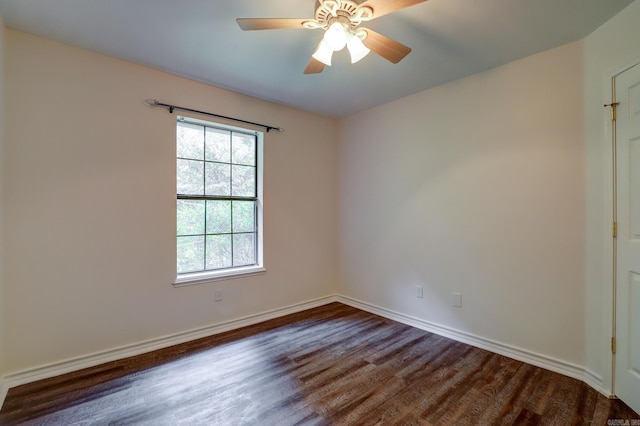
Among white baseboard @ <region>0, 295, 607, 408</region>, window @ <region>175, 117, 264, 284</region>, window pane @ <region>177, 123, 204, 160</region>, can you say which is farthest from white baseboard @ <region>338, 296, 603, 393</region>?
window pane @ <region>177, 123, 204, 160</region>

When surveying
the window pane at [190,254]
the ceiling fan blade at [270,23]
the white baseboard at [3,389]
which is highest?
the ceiling fan blade at [270,23]

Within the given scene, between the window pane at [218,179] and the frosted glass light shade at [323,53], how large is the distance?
1.67 meters

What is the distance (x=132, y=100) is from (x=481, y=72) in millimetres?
3060

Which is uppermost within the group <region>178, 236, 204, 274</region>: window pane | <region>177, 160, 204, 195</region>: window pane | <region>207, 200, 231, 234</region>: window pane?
A: <region>177, 160, 204, 195</region>: window pane

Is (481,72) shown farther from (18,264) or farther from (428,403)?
(18,264)

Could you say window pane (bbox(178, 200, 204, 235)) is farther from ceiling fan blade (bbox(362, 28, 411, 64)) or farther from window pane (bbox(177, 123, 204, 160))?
ceiling fan blade (bbox(362, 28, 411, 64))

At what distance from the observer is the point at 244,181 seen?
3199 mm

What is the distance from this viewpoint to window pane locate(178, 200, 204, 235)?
277 cm

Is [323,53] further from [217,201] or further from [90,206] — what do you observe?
[90,206]

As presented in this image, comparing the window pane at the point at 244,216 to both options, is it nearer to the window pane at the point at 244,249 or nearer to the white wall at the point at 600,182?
the window pane at the point at 244,249

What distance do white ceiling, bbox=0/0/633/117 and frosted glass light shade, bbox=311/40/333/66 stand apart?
0.90 feet

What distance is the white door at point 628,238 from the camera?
67.7 inches

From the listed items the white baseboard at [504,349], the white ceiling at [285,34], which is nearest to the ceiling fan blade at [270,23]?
the white ceiling at [285,34]

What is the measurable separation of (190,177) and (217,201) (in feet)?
1.15
